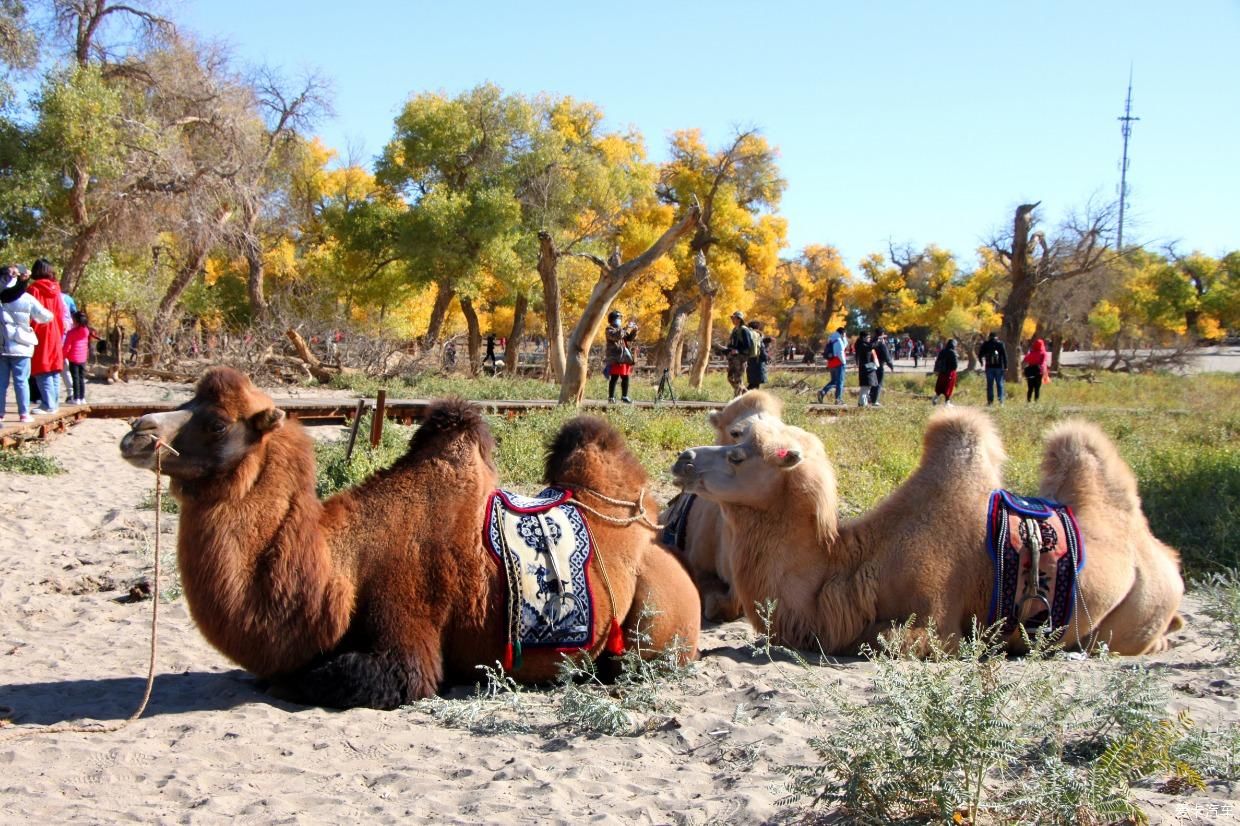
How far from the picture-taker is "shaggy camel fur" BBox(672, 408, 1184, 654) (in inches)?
232

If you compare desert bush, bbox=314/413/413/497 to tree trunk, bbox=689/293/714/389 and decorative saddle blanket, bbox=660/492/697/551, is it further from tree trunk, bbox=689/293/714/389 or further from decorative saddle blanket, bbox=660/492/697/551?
tree trunk, bbox=689/293/714/389

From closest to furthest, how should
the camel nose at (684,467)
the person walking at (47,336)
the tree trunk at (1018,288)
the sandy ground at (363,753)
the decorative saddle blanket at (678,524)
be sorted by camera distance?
the sandy ground at (363,753), the camel nose at (684,467), the decorative saddle blanket at (678,524), the person walking at (47,336), the tree trunk at (1018,288)

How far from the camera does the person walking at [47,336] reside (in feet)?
45.5

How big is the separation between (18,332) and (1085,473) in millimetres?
12202

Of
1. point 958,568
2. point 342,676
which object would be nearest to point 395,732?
point 342,676

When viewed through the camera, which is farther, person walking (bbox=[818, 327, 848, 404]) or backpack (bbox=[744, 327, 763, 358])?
person walking (bbox=[818, 327, 848, 404])

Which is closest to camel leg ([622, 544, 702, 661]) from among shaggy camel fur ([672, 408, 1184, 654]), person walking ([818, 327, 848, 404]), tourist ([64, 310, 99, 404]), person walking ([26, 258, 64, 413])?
shaggy camel fur ([672, 408, 1184, 654])

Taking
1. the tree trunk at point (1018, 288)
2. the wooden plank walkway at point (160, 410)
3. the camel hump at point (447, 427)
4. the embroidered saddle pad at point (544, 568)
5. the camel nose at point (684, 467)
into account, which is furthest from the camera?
the tree trunk at point (1018, 288)

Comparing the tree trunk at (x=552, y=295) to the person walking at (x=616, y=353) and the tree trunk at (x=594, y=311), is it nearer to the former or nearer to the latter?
the person walking at (x=616, y=353)

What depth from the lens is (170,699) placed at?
5164 millimetres

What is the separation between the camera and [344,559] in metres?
4.94

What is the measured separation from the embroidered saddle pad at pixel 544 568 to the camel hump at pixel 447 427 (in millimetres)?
341

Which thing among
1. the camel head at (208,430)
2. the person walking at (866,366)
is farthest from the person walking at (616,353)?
the camel head at (208,430)

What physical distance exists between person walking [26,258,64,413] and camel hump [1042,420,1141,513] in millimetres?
12038
